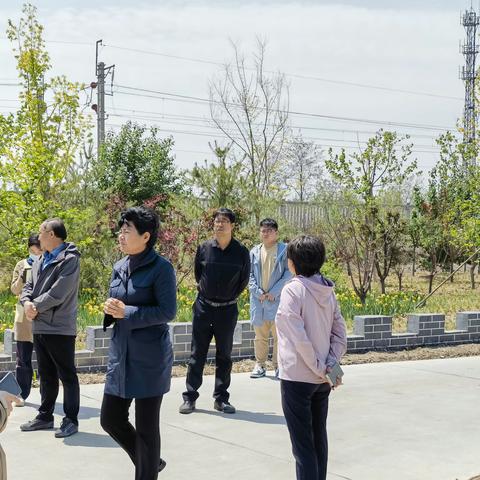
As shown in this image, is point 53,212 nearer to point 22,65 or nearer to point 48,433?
point 22,65

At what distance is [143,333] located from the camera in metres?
4.77

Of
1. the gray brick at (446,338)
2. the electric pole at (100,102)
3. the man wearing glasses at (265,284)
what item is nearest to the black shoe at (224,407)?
the man wearing glasses at (265,284)

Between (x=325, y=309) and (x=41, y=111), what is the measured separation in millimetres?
10147

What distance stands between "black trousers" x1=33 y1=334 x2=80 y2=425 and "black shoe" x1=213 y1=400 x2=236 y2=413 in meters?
1.42

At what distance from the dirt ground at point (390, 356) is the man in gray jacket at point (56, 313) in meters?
2.19

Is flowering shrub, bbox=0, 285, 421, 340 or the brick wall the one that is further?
flowering shrub, bbox=0, 285, 421, 340

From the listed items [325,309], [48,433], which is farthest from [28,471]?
[325,309]

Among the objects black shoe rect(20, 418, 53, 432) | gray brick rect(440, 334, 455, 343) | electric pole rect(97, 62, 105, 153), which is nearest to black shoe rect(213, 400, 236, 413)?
black shoe rect(20, 418, 53, 432)

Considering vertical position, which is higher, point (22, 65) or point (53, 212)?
point (22, 65)

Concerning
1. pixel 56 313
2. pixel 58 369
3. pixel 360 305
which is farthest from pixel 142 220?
pixel 360 305

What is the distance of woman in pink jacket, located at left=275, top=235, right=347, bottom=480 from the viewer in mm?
4625

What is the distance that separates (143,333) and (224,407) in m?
2.70

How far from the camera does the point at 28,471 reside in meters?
5.43

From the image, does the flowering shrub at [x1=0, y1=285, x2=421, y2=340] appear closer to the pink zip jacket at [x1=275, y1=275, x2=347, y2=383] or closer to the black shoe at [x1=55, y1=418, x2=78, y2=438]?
the black shoe at [x1=55, y1=418, x2=78, y2=438]
